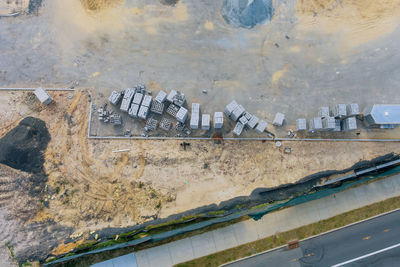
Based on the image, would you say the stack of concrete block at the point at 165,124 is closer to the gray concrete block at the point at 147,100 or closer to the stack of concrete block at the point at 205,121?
the gray concrete block at the point at 147,100

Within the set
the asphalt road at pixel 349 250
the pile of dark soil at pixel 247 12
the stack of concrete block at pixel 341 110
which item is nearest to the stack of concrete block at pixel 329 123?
the stack of concrete block at pixel 341 110

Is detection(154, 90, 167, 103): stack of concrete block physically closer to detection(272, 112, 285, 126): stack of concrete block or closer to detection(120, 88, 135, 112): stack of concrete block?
detection(120, 88, 135, 112): stack of concrete block

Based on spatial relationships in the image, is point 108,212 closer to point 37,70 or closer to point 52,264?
point 52,264

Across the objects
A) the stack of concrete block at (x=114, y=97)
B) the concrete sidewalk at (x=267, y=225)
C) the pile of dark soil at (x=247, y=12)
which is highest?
the pile of dark soil at (x=247, y=12)

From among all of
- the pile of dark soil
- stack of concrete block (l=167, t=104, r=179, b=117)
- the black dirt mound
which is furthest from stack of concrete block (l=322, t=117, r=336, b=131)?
the black dirt mound

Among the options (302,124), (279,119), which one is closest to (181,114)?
(279,119)

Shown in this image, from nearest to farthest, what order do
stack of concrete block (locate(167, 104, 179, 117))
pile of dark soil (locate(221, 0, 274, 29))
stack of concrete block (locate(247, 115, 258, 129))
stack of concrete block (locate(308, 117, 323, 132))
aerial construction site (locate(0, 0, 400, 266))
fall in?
aerial construction site (locate(0, 0, 400, 266)) → stack of concrete block (locate(308, 117, 323, 132)) → stack of concrete block (locate(247, 115, 258, 129)) → stack of concrete block (locate(167, 104, 179, 117)) → pile of dark soil (locate(221, 0, 274, 29))

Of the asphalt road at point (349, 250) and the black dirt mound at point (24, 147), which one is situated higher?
the black dirt mound at point (24, 147)
